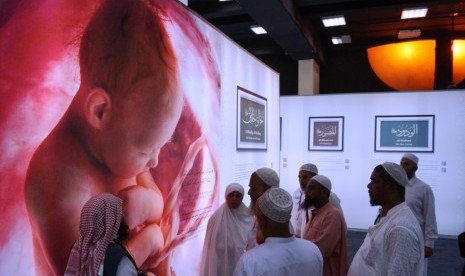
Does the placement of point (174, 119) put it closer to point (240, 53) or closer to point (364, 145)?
point (240, 53)

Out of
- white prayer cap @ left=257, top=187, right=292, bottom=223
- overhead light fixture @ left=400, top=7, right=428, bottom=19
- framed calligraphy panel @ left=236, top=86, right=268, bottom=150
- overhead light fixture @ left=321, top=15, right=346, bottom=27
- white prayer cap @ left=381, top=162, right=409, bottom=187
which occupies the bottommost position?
white prayer cap @ left=257, top=187, right=292, bottom=223

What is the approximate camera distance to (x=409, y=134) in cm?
797

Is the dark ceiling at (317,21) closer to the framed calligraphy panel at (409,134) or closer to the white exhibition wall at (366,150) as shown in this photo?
the white exhibition wall at (366,150)

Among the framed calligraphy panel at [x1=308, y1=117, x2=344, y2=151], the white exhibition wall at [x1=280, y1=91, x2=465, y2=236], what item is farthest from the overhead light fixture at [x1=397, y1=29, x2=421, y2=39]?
the framed calligraphy panel at [x1=308, y1=117, x2=344, y2=151]

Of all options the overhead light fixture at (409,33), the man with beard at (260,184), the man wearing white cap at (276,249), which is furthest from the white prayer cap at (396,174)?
the overhead light fixture at (409,33)

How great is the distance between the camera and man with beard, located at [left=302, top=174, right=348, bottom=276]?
2840 mm

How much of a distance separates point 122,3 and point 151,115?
760 millimetres

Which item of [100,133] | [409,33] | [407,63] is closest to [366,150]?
[407,63]

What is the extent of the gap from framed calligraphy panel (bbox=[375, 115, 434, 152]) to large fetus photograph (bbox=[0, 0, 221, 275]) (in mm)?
5510

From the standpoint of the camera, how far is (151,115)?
9.43 ft

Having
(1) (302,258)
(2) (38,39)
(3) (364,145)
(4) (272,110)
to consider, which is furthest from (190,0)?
(1) (302,258)

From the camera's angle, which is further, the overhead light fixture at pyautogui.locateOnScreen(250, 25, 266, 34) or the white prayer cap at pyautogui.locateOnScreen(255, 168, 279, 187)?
the overhead light fixture at pyautogui.locateOnScreen(250, 25, 266, 34)

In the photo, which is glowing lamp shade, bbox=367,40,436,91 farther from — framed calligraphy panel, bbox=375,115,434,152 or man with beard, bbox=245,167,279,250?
man with beard, bbox=245,167,279,250

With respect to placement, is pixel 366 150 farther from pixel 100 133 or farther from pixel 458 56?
pixel 100 133
